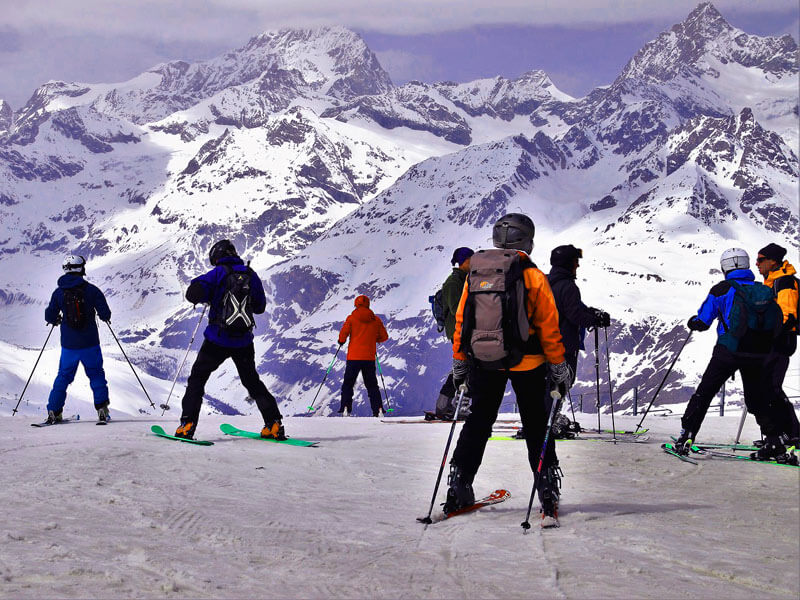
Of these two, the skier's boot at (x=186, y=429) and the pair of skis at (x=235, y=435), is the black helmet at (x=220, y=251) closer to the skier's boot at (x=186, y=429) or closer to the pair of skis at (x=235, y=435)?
the skier's boot at (x=186, y=429)

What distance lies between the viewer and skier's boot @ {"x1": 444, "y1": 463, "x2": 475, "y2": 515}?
6.62 metres

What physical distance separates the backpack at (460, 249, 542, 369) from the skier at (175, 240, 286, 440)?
4.54m

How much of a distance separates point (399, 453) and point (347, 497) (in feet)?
10.3

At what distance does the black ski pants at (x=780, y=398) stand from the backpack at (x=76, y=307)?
8772 mm

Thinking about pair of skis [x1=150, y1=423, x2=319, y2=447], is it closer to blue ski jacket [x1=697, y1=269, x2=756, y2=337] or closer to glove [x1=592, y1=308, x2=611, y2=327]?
glove [x1=592, y1=308, x2=611, y2=327]

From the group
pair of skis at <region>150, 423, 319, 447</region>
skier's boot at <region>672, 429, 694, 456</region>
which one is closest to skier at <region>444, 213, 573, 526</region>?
skier's boot at <region>672, 429, 694, 456</region>

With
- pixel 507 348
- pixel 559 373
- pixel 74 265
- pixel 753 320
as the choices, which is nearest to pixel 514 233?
pixel 507 348

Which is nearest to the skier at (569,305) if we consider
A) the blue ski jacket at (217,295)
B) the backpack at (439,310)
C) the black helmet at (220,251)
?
the backpack at (439,310)

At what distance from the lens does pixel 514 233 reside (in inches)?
261

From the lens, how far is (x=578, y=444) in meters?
11.5

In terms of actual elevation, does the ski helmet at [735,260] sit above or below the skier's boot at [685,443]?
above

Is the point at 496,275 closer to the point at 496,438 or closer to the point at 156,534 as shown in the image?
the point at 156,534

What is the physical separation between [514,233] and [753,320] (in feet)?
12.9

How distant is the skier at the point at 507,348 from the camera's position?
6.30 metres
